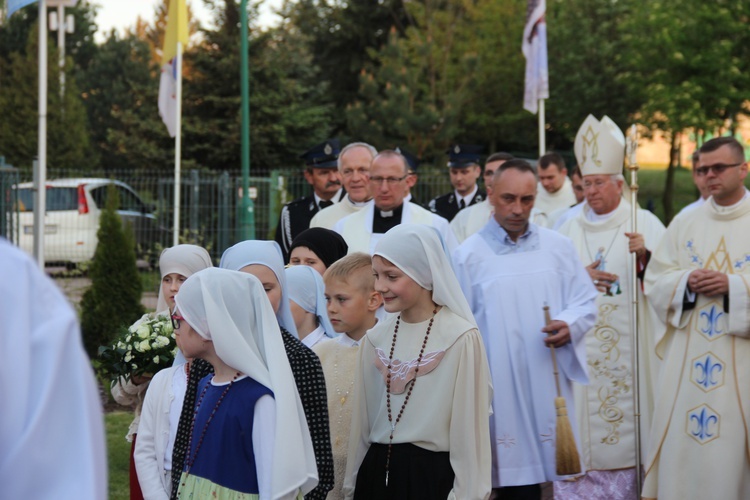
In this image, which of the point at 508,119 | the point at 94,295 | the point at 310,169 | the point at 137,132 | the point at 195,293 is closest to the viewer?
the point at 195,293

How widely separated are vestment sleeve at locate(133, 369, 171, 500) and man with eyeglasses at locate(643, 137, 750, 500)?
3.76m

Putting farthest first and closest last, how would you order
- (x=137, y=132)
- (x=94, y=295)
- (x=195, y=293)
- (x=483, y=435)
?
(x=137, y=132) < (x=94, y=295) < (x=483, y=435) < (x=195, y=293)

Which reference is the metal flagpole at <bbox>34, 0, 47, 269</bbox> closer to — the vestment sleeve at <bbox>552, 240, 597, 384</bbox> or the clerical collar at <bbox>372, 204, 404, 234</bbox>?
the clerical collar at <bbox>372, 204, 404, 234</bbox>

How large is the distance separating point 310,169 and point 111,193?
5.42 m

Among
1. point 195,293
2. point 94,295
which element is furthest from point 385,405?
point 94,295

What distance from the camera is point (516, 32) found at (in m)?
37.0

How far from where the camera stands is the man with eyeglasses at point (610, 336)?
850 cm

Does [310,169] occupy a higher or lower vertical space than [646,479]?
higher

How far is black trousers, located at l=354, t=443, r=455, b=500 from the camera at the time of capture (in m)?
4.72

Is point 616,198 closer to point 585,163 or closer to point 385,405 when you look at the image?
point 585,163

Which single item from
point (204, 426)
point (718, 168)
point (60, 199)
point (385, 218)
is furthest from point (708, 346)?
point (60, 199)

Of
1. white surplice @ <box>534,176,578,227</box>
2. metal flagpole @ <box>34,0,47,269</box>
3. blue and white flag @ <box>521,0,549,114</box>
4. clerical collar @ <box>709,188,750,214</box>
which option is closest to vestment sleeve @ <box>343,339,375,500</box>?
clerical collar @ <box>709,188,750,214</box>

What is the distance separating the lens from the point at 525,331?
6512 millimetres

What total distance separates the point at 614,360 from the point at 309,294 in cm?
383
